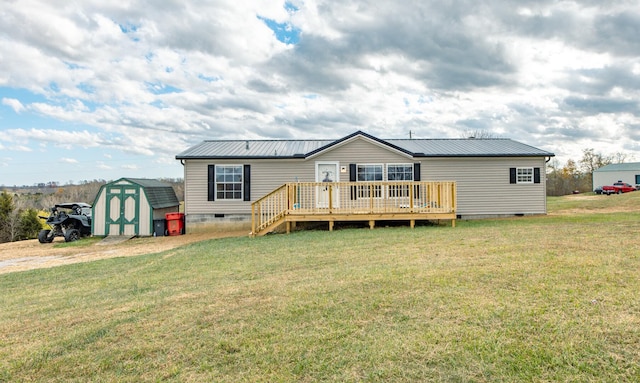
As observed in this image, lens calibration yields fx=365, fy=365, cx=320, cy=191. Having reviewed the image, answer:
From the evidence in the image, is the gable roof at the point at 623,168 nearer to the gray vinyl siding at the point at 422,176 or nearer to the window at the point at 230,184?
the gray vinyl siding at the point at 422,176

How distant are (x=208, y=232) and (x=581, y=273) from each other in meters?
12.4

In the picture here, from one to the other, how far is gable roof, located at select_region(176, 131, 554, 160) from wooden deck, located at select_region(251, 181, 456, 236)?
5.67ft

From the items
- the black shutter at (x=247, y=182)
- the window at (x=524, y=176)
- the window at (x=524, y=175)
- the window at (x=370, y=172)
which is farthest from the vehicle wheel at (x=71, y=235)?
the window at (x=524, y=175)

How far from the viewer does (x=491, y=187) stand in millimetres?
15008

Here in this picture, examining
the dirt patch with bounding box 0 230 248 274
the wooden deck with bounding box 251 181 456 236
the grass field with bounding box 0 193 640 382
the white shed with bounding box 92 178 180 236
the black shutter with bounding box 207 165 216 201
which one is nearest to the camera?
the grass field with bounding box 0 193 640 382

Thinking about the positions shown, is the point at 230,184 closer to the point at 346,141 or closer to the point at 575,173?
the point at 346,141

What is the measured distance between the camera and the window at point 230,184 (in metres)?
14.5

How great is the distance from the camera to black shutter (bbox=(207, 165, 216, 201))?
47.0 ft

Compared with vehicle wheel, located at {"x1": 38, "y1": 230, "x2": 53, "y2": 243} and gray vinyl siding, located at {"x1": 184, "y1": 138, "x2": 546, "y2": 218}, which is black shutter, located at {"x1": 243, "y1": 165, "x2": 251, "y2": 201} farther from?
vehicle wheel, located at {"x1": 38, "y1": 230, "x2": 53, "y2": 243}

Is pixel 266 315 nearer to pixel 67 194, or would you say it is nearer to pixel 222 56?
pixel 222 56

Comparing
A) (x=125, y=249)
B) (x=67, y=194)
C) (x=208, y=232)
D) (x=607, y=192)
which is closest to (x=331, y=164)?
(x=208, y=232)

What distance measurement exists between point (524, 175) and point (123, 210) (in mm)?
16494

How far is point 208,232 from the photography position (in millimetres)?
14375

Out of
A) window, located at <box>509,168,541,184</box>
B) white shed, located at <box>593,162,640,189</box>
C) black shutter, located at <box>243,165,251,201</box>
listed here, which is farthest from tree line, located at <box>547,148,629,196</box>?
black shutter, located at <box>243,165,251,201</box>
